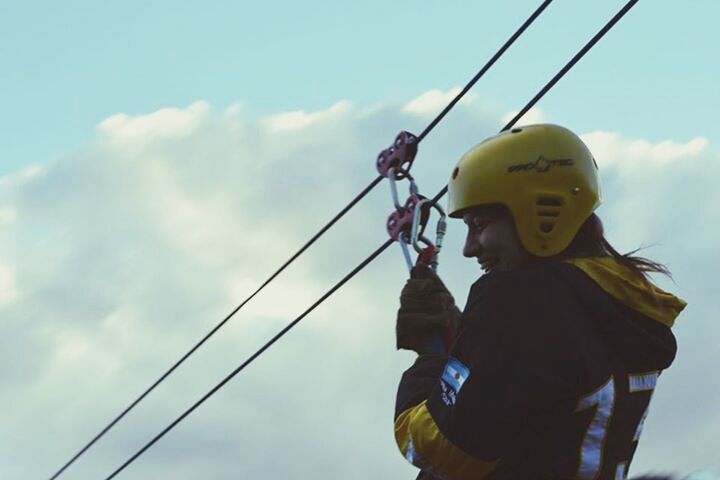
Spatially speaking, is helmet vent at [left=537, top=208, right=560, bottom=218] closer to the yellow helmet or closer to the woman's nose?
the yellow helmet

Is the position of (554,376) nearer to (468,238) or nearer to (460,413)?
(460,413)

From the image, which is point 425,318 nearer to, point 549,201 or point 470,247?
point 470,247

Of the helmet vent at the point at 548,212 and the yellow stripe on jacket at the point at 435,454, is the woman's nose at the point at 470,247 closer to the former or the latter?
the helmet vent at the point at 548,212

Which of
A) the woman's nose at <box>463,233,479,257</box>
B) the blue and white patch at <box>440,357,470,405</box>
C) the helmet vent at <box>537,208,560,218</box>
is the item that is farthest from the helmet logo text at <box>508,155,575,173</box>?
the blue and white patch at <box>440,357,470,405</box>

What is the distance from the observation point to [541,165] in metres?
5.67

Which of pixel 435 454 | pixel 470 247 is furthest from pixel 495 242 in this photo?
pixel 435 454

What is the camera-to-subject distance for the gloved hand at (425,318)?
580cm

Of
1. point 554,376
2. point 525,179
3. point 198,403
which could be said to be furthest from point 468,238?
point 198,403

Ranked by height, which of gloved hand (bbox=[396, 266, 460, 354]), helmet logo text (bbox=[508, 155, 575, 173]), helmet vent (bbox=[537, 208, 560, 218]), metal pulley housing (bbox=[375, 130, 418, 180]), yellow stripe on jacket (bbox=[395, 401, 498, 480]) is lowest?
yellow stripe on jacket (bbox=[395, 401, 498, 480])

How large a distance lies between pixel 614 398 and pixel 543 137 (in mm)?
994

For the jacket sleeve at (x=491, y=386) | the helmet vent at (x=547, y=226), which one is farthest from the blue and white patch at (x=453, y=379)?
the helmet vent at (x=547, y=226)

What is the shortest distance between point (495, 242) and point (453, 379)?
0.58 m

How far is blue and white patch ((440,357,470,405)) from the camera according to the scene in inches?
211

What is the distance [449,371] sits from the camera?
5449mm
